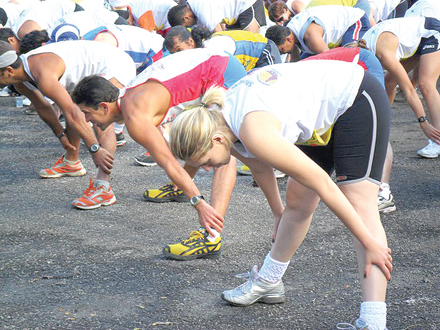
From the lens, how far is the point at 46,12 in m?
8.24

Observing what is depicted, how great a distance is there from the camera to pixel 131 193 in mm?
5145

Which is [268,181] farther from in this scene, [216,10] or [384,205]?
[216,10]

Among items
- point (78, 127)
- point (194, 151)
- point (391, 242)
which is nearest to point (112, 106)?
point (78, 127)

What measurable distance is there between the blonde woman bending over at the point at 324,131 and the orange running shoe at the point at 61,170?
123 inches

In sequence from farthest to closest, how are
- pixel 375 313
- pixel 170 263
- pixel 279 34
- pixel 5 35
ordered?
pixel 5 35 → pixel 279 34 → pixel 170 263 → pixel 375 313

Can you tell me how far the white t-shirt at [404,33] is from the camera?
509 cm

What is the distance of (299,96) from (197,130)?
0.42 m

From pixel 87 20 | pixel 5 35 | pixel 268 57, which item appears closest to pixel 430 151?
pixel 268 57

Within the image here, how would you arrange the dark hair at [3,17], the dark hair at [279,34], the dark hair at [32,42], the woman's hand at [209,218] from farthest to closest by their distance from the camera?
the dark hair at [3,17] < the dark hair at [279,34] < the dark hair at [32,42] < the woman's hand at [209,218]

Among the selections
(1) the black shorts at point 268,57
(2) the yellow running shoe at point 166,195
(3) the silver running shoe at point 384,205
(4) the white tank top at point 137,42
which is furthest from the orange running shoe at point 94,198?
(3) the silver running shoe at point 384,205

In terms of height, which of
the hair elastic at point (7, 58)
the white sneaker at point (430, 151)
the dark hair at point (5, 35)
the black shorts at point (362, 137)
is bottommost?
the white sneaker at point (430, 151)

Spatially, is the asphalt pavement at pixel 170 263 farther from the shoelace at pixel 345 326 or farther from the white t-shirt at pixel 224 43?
the white t-shirt at pixel 224 43

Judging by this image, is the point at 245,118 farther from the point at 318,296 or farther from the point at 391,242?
the point at 391,242

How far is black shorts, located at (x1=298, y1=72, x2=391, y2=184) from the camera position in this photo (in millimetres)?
2643
